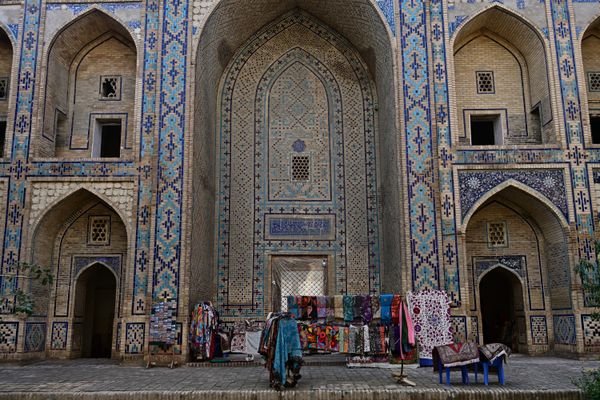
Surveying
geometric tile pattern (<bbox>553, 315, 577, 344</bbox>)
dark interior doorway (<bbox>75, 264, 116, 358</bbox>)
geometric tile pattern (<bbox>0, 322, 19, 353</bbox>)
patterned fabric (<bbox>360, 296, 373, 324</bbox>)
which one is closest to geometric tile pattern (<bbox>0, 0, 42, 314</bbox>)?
geometric tile pattern (<bbox>0, 322, 19, 353</bbox>)

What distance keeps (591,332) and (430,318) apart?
273cm

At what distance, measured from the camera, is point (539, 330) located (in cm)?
1095

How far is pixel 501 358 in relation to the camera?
710cm

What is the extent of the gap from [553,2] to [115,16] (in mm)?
8289

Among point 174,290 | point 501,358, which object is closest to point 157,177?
point 174,290

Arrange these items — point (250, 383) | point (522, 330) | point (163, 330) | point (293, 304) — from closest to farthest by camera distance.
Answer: point (250, 383) < point (293, 304) < point (163, 330) < point (522, 330)

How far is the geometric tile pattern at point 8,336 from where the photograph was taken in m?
9.92

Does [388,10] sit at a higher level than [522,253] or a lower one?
higher

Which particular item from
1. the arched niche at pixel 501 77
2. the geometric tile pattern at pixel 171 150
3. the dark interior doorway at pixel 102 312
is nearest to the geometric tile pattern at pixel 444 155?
the arched niche at pixel 501 77

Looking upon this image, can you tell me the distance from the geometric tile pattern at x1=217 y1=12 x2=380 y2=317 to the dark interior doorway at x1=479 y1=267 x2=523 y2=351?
291 centimetres

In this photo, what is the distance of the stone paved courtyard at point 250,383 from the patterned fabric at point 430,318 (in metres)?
0.72

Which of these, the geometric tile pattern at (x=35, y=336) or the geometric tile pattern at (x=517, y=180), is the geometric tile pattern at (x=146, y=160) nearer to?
the geometric tile pattern at (x=35, y=336)

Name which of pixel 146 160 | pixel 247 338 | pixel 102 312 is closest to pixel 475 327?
pixel 247 338

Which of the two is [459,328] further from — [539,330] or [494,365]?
[494,365]
